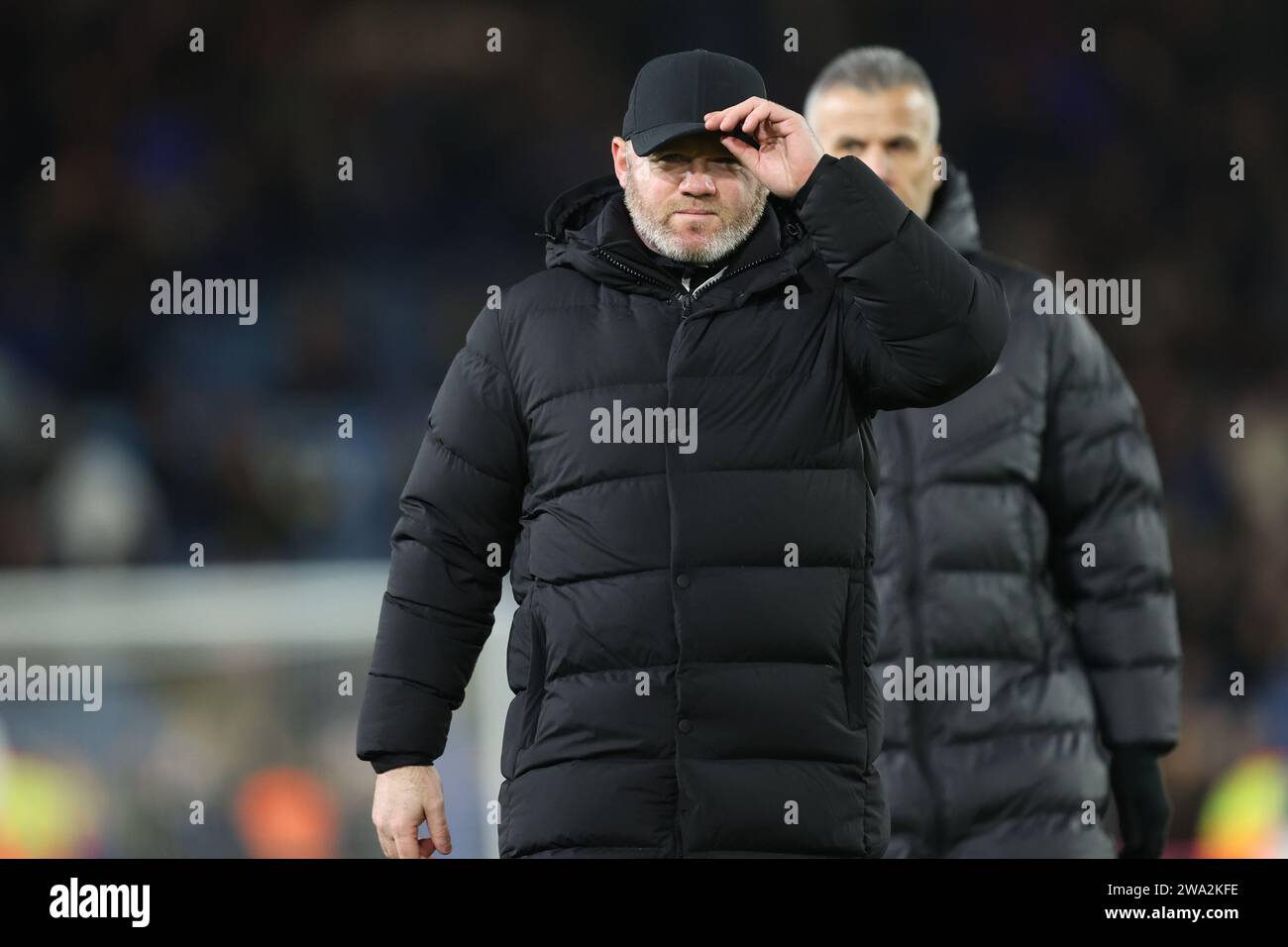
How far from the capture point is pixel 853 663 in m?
2.39

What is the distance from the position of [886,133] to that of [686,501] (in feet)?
4.28

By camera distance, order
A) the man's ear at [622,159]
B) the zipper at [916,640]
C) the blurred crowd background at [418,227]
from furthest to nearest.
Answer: the blurred crowd background at [418,227] → the zipper at [916,640] → the man's ear at [622,159]

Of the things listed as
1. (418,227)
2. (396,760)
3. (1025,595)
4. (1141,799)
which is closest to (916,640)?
(1025,595)

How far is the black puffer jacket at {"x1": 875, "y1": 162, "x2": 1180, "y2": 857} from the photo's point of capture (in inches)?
122

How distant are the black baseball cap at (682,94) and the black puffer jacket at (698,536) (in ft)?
0.47

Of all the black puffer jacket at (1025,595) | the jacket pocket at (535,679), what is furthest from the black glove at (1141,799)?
the jacket pocket at (535,679)

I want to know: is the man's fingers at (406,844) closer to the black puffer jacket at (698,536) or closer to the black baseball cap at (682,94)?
the black puffer jacket at (698,536)

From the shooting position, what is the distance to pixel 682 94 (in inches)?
98.1

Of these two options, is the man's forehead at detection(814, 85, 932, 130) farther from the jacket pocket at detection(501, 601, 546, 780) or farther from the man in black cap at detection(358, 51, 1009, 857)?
the jacket pocket at detection(501, 601, 546, 780)

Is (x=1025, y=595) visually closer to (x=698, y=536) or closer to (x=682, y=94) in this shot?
(x=698, y=536)

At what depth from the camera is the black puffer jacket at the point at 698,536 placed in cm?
235

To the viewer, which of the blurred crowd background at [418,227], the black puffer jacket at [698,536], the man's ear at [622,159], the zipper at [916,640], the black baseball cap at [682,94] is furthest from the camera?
the blurred crowd background at [418,227]

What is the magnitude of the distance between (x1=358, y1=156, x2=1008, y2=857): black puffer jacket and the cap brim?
0.12 metres

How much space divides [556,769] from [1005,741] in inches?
39.3
